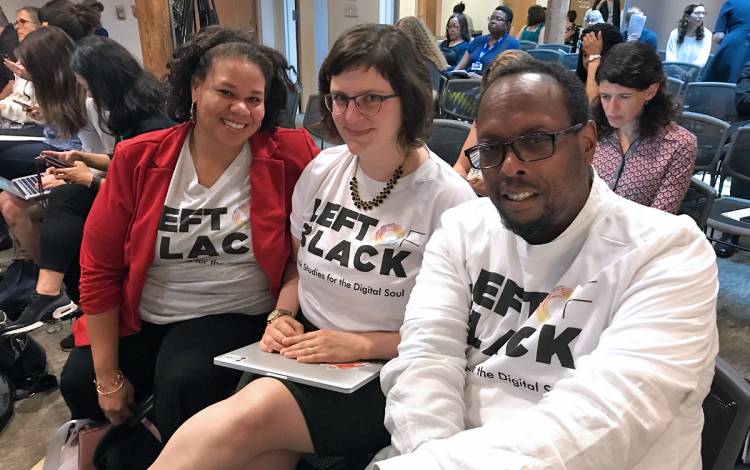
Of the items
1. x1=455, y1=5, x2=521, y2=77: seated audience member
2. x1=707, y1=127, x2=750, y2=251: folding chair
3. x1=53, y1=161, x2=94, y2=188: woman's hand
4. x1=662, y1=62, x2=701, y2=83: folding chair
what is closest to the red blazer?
x1=53, y1=161, x2=94, y2=188: woman's hand

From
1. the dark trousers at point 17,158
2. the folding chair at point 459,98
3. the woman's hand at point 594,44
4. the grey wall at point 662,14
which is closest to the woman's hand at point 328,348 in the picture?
the woman's hand at point 594,44

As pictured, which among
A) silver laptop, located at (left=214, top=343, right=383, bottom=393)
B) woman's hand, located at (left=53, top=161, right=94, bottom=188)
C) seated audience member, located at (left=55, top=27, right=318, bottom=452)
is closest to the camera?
silver laptop, located at (left=214, top=343, right=383, bottom=393)

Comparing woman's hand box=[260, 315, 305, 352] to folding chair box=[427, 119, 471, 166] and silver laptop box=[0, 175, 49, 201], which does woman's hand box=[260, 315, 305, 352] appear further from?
silver laptop box=[0, 175, 49, 201]

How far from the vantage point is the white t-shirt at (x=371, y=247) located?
1.44 metres

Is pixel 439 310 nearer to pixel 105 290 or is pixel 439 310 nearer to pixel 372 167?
pixel 372 167

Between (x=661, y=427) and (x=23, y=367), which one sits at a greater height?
(x=661, y=427)

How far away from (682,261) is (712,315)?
10cm

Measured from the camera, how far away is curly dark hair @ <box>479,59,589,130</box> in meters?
1.02

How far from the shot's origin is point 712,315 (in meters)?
0.92

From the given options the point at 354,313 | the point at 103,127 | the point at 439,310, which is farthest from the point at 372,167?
the point at 103,127

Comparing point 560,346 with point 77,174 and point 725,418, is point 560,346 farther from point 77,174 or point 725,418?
point 77,174

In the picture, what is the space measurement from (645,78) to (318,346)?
69.2 inches

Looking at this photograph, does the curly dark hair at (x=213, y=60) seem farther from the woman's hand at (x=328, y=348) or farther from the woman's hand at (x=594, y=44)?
the woman's hand at (x=594, y=44)

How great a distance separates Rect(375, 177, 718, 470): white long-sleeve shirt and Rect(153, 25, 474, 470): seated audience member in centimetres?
17
